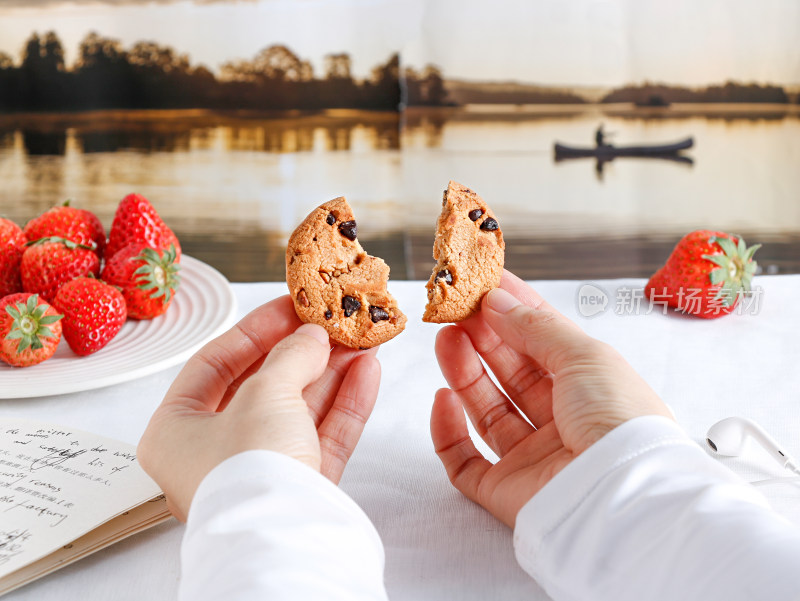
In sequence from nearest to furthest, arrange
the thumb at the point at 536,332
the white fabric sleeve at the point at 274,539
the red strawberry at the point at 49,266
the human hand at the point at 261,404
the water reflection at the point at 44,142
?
the white fabric sleeve at the point at 274,539 < the human hand at the point at 261,404 < the thumb at the point at 536,332 < the red strawberry at the point at 49,266 < the water reflection at the point at 44,142

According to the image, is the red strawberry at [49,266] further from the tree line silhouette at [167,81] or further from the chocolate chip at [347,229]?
the tree line silhouette at [167,81]

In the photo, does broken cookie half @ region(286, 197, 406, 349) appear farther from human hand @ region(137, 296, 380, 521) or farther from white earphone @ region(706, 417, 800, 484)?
white earphone @ region(706, 417, 800, 484)

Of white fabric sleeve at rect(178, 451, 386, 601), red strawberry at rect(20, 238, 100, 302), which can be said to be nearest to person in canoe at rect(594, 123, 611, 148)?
red strawberry at rect(20, 238, 100, 302)

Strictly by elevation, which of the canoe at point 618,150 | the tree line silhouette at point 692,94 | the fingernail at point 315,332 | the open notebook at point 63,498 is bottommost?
the open notebook at point 63,498

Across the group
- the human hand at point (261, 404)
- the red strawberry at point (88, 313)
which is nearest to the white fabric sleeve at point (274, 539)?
the human hand at point (261, 404)

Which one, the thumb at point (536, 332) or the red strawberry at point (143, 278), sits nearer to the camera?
the thumb at point (536, 332)

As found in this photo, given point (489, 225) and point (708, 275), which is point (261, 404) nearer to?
point (489, 225)

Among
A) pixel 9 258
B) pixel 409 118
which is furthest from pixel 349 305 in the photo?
pixel 409 118
